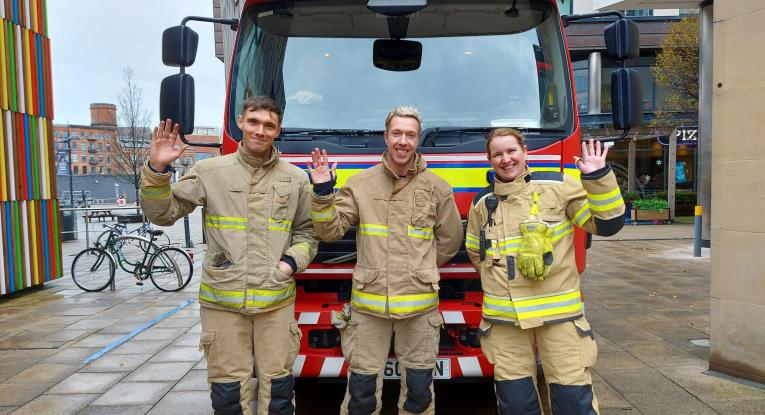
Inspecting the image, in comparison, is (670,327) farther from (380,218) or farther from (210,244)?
(210,244)

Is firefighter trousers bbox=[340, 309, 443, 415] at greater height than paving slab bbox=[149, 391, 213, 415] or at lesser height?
greater

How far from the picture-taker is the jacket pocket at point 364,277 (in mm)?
2938

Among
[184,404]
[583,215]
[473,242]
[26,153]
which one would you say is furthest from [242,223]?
[26,153]

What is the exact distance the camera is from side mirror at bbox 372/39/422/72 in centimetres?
362

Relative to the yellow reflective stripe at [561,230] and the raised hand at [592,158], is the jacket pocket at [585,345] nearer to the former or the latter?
the yellow reflective stripe at [561,230]

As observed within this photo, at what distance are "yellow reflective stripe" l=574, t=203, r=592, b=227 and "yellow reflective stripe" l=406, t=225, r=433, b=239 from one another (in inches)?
29.2

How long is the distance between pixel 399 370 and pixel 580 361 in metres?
0.96

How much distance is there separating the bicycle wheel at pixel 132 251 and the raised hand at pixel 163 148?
577 centimetres

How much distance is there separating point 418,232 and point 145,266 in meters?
6.27

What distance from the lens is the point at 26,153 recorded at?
7766 millimetres

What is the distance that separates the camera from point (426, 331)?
3.01m

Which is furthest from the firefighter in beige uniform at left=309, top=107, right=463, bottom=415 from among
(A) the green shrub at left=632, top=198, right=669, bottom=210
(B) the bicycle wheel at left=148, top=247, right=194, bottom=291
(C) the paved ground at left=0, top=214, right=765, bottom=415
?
(A) the green shrub at left=632, top=198, right=669, bottom=210

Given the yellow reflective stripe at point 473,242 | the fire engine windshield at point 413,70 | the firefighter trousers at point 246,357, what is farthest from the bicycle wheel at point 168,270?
the yellow reflective stripe at point 473,242

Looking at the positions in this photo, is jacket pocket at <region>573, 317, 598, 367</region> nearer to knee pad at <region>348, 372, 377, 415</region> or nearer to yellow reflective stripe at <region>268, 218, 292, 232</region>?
knee pad at <region>348, 372, 377, 415</region>
